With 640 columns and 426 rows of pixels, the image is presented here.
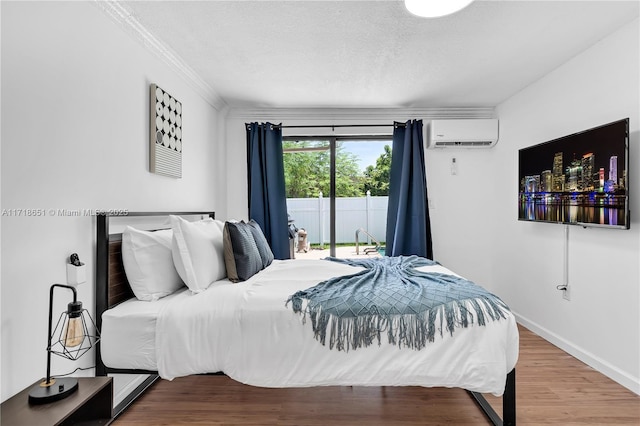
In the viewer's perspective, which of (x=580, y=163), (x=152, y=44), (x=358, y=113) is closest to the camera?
(x=152, y=44)

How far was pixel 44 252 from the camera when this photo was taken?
5.34 ft

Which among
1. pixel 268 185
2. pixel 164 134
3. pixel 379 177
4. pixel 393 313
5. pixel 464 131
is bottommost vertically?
pixel 393 313

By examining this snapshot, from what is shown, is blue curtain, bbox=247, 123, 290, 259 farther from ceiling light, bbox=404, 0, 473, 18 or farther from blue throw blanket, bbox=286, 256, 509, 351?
ceiling light, bbox=404, 0, 473, 18

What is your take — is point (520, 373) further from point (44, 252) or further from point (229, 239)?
point (44, 252)

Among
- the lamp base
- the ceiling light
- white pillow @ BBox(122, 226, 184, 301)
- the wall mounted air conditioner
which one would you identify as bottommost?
the lamp base

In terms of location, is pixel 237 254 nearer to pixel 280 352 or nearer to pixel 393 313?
pixel 280 352

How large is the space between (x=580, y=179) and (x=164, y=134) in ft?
10.7

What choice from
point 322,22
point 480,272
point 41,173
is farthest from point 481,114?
point 41,173

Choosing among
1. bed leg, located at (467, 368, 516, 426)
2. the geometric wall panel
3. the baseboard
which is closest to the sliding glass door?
the geometric wall panel

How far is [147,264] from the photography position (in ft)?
6.74

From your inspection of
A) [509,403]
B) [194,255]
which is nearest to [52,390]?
[194,255]

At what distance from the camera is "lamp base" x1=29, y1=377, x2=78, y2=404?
4.34 ft

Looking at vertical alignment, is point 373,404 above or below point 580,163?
below

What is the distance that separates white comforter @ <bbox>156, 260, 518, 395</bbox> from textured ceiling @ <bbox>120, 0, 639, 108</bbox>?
1.79 meters
